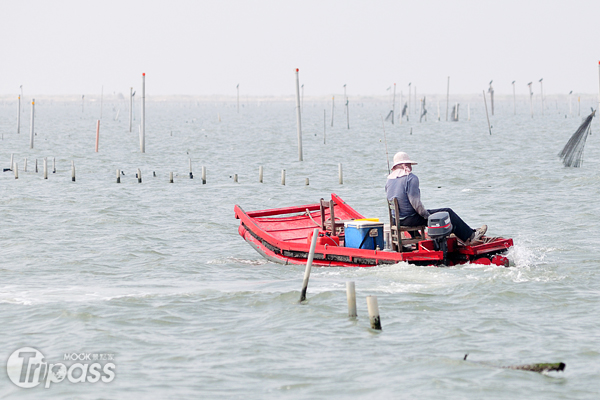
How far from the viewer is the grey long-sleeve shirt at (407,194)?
594 inches

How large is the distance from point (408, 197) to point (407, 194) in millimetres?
59

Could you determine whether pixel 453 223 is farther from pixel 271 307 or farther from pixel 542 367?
pixel 542 367

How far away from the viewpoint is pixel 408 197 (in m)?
15.1

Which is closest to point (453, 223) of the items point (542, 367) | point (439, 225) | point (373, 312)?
point (439, 225)

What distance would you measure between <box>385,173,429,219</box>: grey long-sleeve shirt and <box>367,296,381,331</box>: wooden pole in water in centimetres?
387

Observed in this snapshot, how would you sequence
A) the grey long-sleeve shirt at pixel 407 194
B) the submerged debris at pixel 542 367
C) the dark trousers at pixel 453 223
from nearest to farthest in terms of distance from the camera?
1. the submerged debris at pixel 542 367
2. the grey long-sleeve shirt at pixel 407 194
3. the dark trousers at pixel 453 223

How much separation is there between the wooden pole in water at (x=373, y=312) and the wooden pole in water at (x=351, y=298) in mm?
505

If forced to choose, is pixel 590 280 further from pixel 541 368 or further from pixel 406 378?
pixel 406 378

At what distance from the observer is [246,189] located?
104ft

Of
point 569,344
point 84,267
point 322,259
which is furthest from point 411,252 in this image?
point 84,267

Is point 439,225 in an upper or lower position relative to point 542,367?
upper

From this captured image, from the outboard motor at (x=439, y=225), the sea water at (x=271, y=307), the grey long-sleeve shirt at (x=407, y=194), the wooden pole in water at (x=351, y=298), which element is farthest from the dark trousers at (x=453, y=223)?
the wooden pole in water at (x=351, y=298)

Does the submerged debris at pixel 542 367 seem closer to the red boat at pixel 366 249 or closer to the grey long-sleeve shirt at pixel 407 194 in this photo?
the red boat at pixel 366 249

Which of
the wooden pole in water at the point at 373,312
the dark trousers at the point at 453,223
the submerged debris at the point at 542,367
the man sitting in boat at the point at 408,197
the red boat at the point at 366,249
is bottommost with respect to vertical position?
the submerged debris at the point at 542,367
